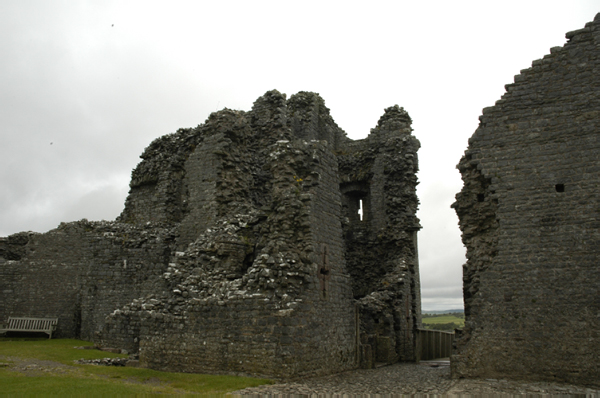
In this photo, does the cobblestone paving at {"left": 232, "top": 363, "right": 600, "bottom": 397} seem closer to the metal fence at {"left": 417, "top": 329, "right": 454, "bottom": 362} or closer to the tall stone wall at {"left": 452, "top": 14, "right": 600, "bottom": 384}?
the tall stone wall at {"left": 452, "top": 14, "right": 600, "bottom": 384}

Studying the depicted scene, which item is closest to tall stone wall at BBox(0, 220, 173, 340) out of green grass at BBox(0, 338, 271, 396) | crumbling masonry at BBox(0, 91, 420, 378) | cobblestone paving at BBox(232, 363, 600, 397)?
crumbling masonry at BBox(0, 91, 420, 378)

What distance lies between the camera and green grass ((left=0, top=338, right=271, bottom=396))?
888cm

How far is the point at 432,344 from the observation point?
71.1 feet

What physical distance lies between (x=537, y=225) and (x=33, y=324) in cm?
1875

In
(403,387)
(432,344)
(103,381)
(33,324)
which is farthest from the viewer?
(432,344)

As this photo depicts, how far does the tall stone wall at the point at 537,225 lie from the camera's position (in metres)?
11.4

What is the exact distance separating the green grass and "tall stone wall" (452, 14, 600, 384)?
572 cm

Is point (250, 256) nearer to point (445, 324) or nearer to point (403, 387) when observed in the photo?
point (403, 387)

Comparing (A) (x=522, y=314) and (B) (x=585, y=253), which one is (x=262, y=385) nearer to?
(A) (x=522, y=314)

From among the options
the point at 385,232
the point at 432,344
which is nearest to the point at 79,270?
the point at 385,232

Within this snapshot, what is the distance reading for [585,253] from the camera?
11.5 metres

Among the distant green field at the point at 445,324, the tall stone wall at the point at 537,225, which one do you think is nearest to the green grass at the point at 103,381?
the tall stone wall at the point at 537,225

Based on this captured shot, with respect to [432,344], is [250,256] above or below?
above

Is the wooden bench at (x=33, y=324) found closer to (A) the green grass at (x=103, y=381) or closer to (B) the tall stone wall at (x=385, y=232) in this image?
(A) the green grass at (x=103, y=381)
